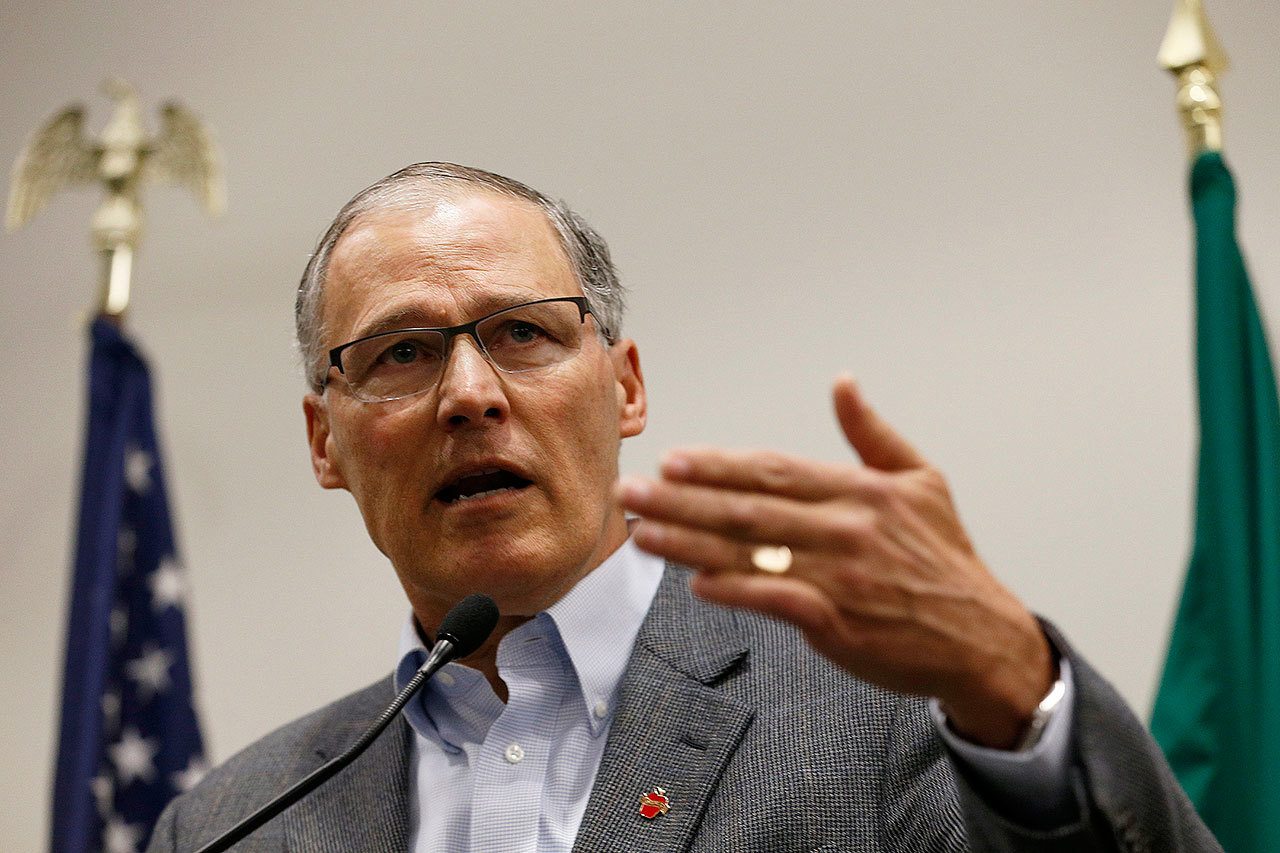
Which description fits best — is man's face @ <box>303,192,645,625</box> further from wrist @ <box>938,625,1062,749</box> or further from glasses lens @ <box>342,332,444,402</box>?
wrist @ <box>938,625,1062,749</box>

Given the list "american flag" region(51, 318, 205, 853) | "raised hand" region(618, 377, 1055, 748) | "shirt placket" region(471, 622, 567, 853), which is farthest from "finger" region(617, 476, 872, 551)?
"american flag" region(51, 318, 205, 853)

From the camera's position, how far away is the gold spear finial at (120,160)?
3.34m

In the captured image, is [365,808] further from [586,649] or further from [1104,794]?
[1104,794]

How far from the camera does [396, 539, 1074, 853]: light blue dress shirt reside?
1603 millimetres

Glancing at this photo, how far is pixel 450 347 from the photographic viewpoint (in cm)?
177

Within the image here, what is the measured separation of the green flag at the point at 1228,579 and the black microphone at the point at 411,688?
1218 millimetres

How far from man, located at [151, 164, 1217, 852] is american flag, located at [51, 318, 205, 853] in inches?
43.3

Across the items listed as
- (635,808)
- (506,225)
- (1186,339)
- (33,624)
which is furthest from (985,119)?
(33,624)

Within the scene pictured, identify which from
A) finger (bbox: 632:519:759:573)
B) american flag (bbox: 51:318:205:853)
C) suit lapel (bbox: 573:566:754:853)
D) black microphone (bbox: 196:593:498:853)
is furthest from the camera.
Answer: american flag (bbox: 51:318:205:853)

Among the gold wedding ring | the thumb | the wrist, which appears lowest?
the wrist

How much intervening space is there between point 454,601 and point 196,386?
7.02ft

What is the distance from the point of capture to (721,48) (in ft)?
10.7

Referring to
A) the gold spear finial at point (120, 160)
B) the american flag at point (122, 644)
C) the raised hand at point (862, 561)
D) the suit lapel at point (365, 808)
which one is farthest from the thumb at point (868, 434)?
the gold spear finial at point (120, 160)

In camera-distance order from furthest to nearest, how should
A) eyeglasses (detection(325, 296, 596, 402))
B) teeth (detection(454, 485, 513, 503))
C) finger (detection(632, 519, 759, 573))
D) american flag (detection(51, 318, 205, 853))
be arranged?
american flag (detection(51, 318, 205, 853))
eyeglasses (detection(325, 296, 596, 402))
teeth (detection(454, 485, 513, 503))
finger (detection(632, 519, 759, 573))
